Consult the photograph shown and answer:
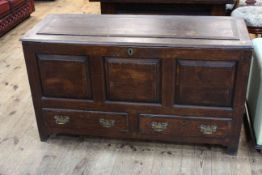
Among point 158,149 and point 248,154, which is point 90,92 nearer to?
point 158,149

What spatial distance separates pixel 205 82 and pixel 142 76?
34cm

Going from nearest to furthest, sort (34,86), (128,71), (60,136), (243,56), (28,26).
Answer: (243,56) < (128,71) < (34,86) < (60,136) < (28,26)

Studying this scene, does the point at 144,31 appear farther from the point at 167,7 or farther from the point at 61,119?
the point at 167,7

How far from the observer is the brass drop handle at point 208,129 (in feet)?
6.51

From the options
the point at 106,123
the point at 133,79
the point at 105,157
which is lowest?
the point at 105,157

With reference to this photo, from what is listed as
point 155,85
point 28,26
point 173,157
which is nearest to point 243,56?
point 155,85

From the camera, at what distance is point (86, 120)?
210cm

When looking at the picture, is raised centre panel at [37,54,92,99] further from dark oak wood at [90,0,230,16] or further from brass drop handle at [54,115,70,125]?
dark oak wood at [90,0,230,16]

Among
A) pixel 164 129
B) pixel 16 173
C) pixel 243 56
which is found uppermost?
pixel 243 56

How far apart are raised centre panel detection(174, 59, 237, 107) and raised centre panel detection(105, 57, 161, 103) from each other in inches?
4.6

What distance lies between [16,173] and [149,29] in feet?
3.66

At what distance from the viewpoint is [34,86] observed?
6.65 ft

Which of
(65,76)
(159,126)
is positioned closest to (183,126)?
(159,126)

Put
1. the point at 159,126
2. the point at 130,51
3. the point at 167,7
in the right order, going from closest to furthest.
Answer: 1. the point at 130,51
2. the point at 159,126
3. the point at 167,7
